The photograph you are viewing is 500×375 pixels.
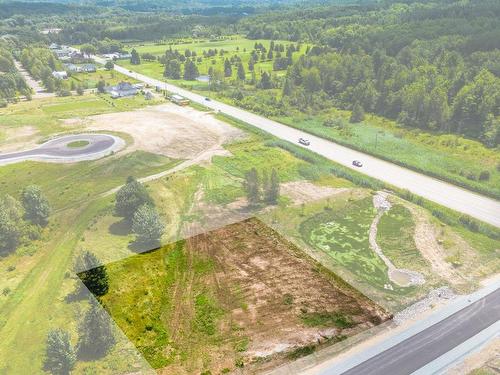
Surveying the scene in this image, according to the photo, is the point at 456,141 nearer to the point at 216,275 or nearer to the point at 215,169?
the point at 215,169

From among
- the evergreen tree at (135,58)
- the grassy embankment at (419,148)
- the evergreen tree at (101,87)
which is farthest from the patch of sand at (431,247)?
the evergreen tree at (135,58)

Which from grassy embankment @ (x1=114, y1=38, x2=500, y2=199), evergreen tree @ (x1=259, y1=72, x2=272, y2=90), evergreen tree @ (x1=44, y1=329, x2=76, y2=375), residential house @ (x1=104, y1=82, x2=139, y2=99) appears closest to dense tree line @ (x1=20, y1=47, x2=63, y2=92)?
residential house @ (x1=104, y1=82, x2=139, y2=99)

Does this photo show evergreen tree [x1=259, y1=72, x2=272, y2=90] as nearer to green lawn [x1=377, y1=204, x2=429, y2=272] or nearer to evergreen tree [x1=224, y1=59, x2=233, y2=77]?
evergreen tree [x1=224, y1=59, x2=233, y2=77]

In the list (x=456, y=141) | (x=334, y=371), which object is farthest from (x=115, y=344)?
(x=456, y=141)

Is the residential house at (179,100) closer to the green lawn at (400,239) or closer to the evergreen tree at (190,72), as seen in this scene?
the evergreen tree at (190,72)

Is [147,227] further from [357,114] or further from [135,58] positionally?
[135,58]
